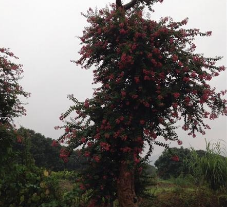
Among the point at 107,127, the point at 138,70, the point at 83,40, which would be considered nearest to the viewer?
the point at 107,127

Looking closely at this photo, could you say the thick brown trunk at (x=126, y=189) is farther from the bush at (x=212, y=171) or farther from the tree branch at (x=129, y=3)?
the tree branch at (x=129, y=3)

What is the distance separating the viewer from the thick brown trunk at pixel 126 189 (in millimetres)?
Result: 7227

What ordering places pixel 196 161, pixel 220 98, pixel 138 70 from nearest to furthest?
pixel 138 70, pixel 220 98, pixel 196 161

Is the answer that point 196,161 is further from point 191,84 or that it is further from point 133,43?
point 133,43

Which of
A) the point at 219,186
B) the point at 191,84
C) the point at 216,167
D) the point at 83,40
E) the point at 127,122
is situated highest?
the point at 83,40

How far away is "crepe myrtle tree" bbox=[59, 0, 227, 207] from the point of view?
23.7 feet

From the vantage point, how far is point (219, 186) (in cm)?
916

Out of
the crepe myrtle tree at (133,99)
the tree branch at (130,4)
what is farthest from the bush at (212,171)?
the tree branch at (130,4)

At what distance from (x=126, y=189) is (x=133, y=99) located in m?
2.23

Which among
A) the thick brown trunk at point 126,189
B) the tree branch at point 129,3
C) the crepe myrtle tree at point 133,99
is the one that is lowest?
the thick brown trunk at point 126,189

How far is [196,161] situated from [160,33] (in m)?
4.34

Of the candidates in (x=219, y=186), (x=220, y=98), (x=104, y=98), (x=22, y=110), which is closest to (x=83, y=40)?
(x=104, y=98)

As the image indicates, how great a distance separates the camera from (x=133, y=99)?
762cm

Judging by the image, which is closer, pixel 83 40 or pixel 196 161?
pixel 83 40
